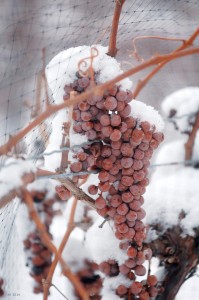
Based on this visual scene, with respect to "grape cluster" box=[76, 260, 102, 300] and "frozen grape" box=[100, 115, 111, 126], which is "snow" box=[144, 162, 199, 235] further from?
Result: "frozen grape" box=[100, 115, 111, 126]

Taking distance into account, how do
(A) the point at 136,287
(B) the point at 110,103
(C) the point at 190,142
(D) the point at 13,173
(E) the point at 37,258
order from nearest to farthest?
(D) the point at 13,173 < (B) the point at 110,103 < (A) the point at 136,287 < (E) the point at 37,258 < (C) the point at 190,142

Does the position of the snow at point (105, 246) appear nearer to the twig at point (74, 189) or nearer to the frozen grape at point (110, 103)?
the twig at point (74, 189)

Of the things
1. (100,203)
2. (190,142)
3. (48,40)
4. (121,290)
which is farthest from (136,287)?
(48,40)

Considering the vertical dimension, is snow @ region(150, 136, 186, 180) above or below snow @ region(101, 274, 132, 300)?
above

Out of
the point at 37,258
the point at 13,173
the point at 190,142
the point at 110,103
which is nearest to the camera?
the point at 13,173

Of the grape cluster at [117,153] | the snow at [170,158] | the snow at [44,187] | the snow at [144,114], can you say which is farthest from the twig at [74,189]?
the snow at [170,158]

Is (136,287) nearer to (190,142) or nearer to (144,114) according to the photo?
(144,114)

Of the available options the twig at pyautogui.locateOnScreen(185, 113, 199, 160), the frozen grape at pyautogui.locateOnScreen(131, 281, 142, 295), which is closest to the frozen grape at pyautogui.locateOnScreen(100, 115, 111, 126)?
the frozen grape at pyautogui.locateOnScreen(131, 281, 142, 295)
